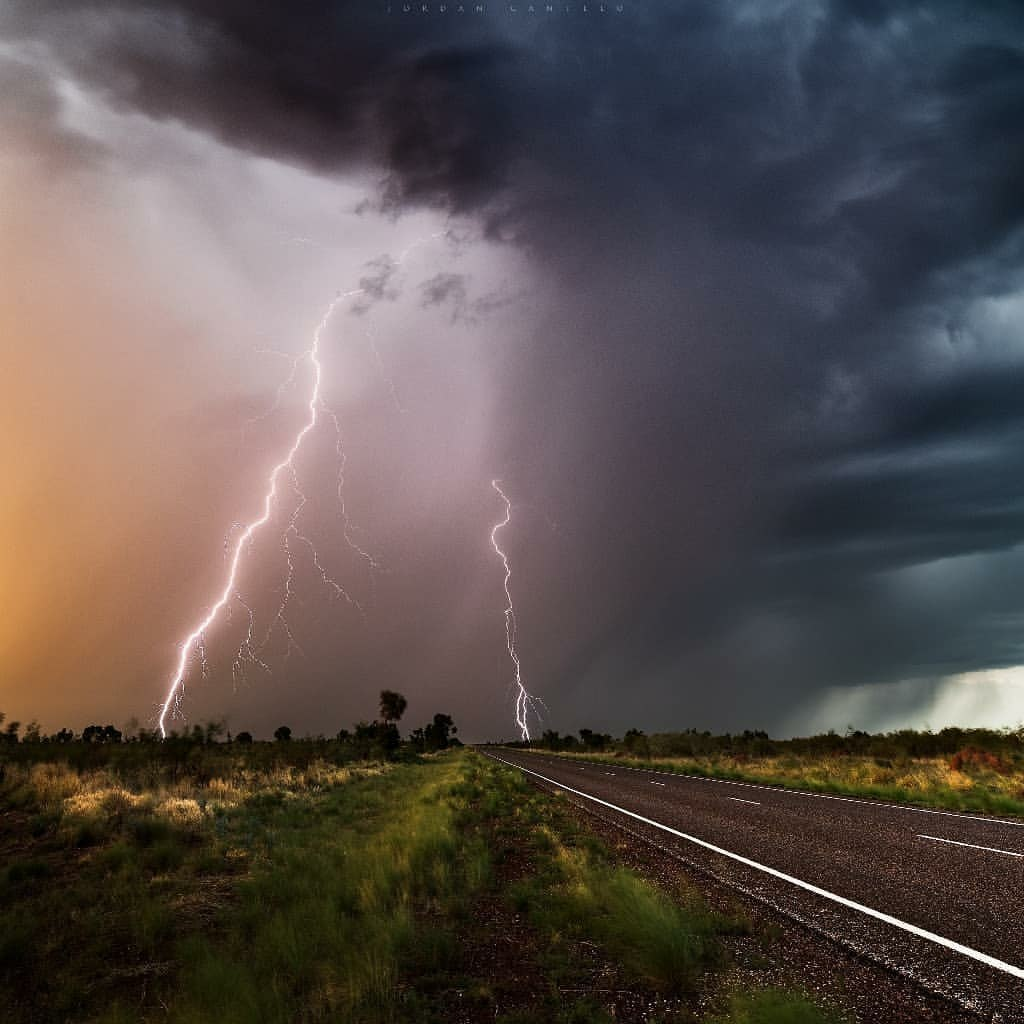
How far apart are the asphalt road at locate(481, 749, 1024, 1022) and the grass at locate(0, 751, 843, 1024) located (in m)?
1.12

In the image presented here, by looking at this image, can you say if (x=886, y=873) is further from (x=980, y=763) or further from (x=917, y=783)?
(x=980, y=763)

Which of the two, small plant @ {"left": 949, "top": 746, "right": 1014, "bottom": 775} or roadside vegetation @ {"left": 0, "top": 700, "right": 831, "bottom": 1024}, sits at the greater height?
roadside vegetation @ {"left": 0, "top": 700, "right": 831, "bottom": 1024}

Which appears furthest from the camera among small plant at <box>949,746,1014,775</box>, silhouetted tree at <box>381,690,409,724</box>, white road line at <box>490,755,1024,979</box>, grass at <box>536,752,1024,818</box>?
silhouetted tree at <box>381,690,409,724</box>

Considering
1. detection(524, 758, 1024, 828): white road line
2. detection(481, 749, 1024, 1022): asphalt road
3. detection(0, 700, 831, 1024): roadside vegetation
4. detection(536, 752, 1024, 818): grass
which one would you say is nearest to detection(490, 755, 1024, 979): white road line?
detection(481, 749, 1024, 1022): asphalt road

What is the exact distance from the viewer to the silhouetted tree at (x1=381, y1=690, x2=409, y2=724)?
107 meters

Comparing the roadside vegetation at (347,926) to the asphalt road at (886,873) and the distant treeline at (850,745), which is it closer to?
the asphalt road at (886,873)

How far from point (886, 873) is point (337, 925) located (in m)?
6.04

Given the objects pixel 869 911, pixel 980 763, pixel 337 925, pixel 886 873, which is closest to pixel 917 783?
pixel 980 763

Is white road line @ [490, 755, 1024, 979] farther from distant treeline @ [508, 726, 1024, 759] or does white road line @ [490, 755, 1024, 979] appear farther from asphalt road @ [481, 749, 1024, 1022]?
distant treeline @ [508, 726, 1024, 759]

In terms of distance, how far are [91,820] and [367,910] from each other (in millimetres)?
9284

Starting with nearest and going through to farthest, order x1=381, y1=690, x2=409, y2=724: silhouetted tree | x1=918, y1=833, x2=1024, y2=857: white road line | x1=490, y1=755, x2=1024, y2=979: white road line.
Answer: x1=490, y1=755, x2=1024, y2=979: white road line < x1=918, y1=833, x2=1024, y2=857: white road line < x1=381, y1=690, x2=409, y2=724: silhouetted tree

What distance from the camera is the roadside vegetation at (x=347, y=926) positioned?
477 cm

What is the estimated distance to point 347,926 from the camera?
6.49 m

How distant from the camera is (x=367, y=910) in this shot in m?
7.06
